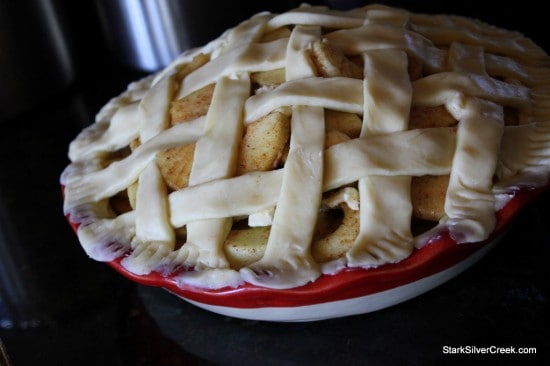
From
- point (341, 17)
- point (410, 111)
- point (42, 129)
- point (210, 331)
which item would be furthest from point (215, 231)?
point (42, 129)

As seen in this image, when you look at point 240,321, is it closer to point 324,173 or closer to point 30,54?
point 324,173

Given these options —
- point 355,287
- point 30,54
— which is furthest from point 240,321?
point 30,54

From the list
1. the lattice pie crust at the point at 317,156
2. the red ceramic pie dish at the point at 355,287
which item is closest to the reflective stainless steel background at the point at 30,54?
the lattice pie crust at the point at 317,156

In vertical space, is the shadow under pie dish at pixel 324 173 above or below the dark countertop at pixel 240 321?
above

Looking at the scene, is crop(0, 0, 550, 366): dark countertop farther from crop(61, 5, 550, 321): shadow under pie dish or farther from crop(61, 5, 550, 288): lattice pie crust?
crop(61, 5, 550, 288): lattice pie crust

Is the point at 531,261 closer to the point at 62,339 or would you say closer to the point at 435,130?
the point at 435,130

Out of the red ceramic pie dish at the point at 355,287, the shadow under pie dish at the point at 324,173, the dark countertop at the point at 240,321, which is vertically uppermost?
the shadow under pie dish at the point at 324,173

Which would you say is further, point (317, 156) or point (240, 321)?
point (240, 321)

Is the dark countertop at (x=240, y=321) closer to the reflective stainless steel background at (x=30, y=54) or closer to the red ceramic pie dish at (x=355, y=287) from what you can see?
the red ceramic pie dish at (x=355, y=287)
